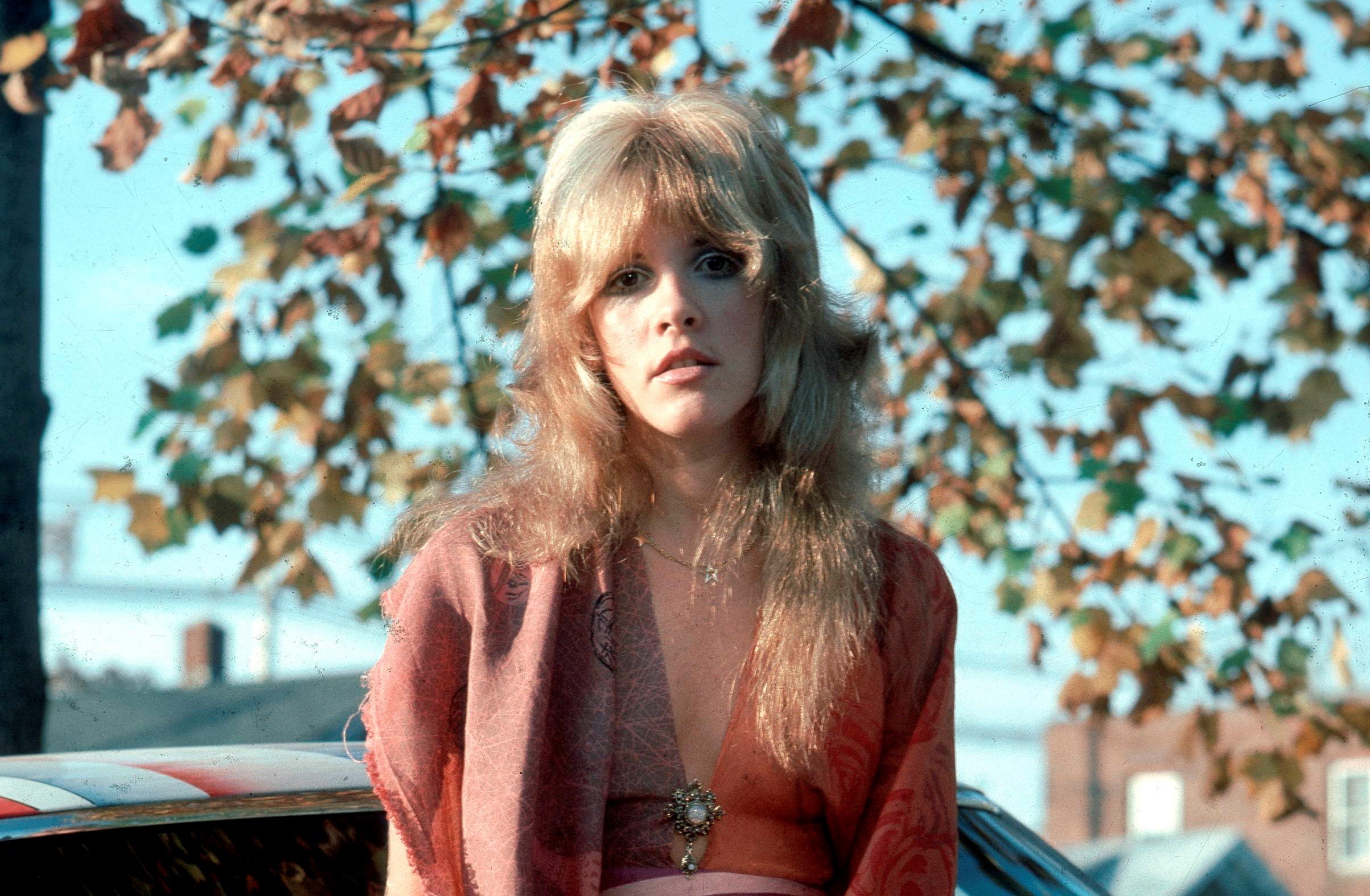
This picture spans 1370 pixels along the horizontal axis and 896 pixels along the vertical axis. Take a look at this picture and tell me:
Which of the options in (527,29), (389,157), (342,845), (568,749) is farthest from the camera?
(527,29)

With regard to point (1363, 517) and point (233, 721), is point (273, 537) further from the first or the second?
point (233, 721)

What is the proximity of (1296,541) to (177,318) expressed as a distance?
3.02 m

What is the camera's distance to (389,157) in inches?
142

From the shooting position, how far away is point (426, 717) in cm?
162

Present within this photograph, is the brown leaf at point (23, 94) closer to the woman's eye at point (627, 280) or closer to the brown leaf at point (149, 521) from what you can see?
the brown leaf at point (149, 521)

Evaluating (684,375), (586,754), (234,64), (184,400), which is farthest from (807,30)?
(586,754)

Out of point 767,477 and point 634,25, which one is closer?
point 767,477

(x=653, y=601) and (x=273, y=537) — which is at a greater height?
(x=273, y=537)

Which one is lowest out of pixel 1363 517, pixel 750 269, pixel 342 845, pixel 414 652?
pixel 342 845

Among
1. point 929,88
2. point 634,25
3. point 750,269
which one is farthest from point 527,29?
point 750,269

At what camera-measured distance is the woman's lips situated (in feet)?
5.43

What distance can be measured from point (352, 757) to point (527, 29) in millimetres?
2426

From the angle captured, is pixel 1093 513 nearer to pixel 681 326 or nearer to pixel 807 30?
pixel 807 30

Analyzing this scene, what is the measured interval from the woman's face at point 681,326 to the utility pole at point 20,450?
214cm
